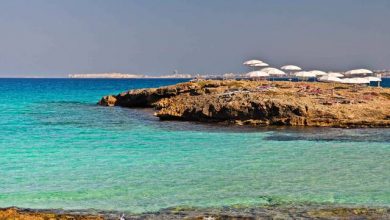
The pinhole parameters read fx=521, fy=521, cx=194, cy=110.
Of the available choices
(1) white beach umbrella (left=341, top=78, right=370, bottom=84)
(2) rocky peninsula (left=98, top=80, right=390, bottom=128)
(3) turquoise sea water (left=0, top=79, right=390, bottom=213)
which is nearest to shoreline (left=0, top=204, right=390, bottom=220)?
(3) turquoise sea water (left=0, top=79, right=390, bottom=213)

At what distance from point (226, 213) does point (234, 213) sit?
0.23 m

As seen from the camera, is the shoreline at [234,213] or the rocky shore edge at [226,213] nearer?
the rocky shore edge at [226,213]

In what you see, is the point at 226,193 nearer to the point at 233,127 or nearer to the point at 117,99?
the point at 233,127

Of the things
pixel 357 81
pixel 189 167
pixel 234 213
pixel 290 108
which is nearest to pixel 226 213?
pixel 234 213

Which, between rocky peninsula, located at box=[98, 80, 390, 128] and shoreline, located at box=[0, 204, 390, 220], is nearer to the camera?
shoreline, located at box=[0, 204, 390, 220]

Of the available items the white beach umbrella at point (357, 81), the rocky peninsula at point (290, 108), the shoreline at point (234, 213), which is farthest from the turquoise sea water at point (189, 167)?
the white beach umbrella at point (357, 81)

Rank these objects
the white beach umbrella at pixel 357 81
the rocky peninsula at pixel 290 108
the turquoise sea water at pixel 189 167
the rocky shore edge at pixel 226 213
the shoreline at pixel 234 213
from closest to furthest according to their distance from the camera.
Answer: the rocky shore edge at pixel 226 213
the shoreline at pixel 234 213
the turquoise sea water at pixel 189 167
the rocky peninsula at pixel 290 108
the white beach umbrella at pixel 357 81

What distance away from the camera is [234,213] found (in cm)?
1529

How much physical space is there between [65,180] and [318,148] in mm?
14377

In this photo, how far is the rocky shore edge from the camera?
48.1 ft

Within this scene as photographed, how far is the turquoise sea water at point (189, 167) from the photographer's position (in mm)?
17250

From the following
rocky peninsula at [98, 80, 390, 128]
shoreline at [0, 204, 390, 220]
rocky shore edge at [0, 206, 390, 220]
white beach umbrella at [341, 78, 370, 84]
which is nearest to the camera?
rocky shore edge at [0, 206, 390, 220]

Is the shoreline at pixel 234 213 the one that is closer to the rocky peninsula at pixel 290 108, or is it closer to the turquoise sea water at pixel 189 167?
the turquoise sea water at pixel 189 167

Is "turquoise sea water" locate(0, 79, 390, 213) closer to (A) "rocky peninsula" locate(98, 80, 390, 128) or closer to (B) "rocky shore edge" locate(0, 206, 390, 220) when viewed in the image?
(B) "rocky shore edge" locate(0, 206, 390, 220)
